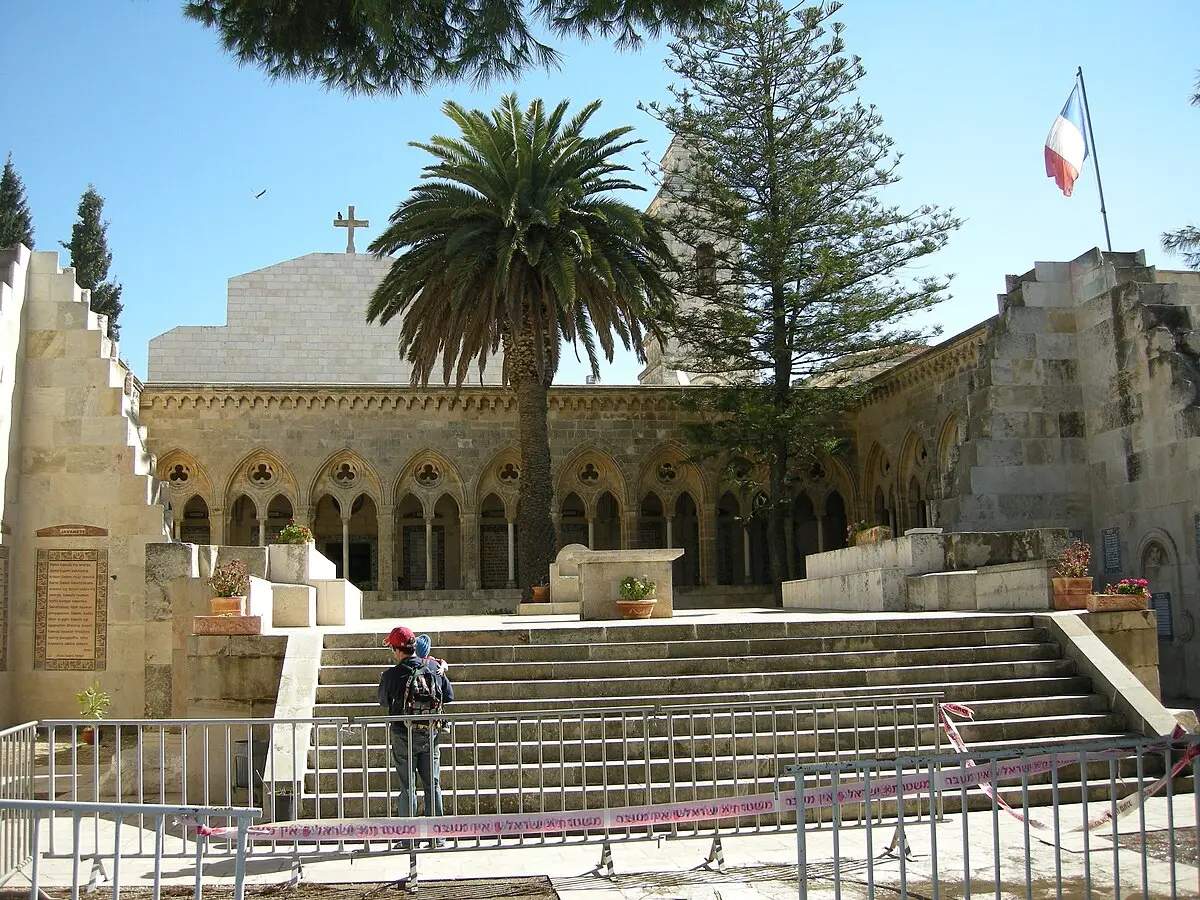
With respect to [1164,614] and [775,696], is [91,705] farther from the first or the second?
[1164,614]

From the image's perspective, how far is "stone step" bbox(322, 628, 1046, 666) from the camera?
10.7 m

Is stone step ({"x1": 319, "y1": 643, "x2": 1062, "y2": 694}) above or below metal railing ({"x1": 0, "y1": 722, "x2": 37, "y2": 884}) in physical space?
above

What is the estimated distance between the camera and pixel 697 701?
9531 mm

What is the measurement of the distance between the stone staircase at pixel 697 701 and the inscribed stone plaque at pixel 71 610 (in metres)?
5.51

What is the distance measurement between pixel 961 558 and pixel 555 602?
7.84m

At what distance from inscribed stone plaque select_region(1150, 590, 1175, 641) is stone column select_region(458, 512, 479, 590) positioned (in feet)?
49.4

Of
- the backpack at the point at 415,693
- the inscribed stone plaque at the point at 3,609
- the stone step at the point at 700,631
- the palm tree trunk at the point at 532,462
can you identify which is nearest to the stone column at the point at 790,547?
the palm tree trunk at the point at 532,462

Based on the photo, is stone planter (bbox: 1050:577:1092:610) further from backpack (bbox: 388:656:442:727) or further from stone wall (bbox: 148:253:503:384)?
stone wall (bbox: 148:253:503:384)

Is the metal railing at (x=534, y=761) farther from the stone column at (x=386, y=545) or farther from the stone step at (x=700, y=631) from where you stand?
the stone column at (x=386, y=545)

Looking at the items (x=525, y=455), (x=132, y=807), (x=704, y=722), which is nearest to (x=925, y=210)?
(x=525, y=455)

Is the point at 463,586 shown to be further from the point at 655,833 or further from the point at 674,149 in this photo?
the point at 655,833

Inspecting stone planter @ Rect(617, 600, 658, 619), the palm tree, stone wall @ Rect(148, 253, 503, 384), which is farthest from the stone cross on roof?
stone planter @ Rect(617, 600, 658, 619)

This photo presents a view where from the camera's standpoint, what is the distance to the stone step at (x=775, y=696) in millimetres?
9586

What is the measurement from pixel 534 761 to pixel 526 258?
1336 cm
